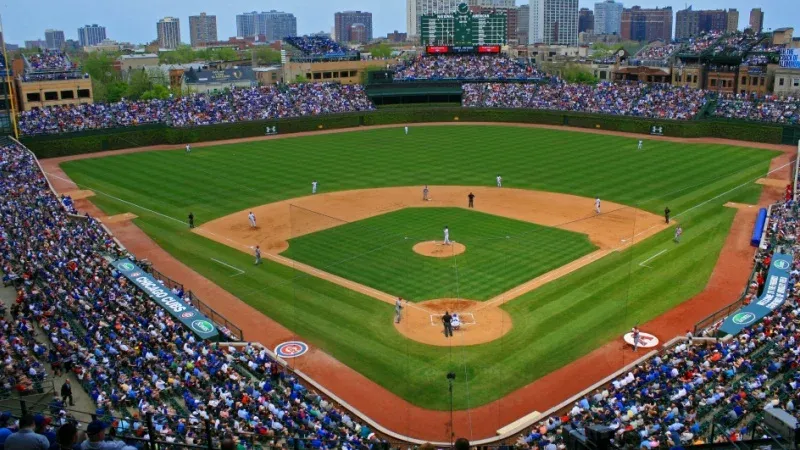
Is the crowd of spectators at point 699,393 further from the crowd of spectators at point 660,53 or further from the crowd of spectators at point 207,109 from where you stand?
the crowd of spectators at point 660,53

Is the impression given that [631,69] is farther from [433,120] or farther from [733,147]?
[733,147]

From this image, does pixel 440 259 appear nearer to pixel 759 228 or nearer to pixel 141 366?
pixel 141 366

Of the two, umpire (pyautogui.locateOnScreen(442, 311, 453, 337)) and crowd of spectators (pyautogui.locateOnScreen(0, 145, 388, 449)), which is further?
umpire (pyautogui.locateOnScreen(442, 311, 453, 337))

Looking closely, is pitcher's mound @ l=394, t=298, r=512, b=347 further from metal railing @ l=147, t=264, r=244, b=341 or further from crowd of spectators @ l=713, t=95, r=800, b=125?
crowd of spectators @ l=713, t=95, r=800, b=125

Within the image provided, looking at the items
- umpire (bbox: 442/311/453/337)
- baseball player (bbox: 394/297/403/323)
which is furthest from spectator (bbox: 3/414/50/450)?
baseball player (bbox: 394/297/403/323)

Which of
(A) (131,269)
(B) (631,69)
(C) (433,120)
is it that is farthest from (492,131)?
(A) (131,269)

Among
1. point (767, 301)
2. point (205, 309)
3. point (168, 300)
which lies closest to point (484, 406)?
point (767, 301)
